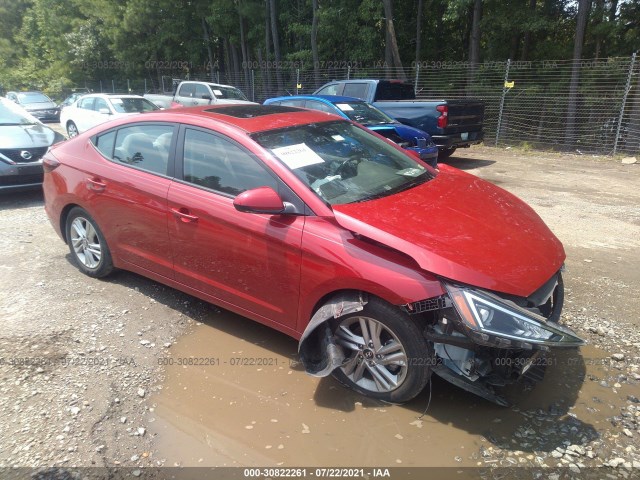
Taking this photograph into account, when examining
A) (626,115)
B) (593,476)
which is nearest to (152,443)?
(593,476)

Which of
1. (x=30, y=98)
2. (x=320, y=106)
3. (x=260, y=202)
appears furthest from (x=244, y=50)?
(x=260, y=202)

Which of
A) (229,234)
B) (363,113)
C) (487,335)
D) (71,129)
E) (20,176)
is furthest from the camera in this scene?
(71,129)

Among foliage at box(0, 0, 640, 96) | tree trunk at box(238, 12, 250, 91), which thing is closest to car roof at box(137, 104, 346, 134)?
foliage at box(0, 0, 640, 96)

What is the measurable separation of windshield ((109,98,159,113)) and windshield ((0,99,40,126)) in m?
4.55

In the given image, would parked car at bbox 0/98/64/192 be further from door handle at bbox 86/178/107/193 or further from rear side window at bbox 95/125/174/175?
door handle at bbox 86/178/107/193

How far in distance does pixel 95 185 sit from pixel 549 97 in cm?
1452

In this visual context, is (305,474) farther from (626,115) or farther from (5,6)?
(5,6)

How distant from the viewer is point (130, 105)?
13.1m

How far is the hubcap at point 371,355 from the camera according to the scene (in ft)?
8.92

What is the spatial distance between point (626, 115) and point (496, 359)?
12.9m

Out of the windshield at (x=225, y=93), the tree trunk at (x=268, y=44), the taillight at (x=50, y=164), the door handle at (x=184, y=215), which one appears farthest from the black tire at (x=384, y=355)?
the tree trunk at (x=268, y=44)

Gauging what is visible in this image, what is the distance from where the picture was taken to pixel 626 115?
12367 mm

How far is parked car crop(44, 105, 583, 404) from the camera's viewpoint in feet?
8.23

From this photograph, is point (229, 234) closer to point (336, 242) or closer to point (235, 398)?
point (336, 242)
